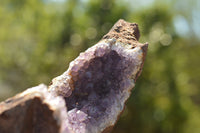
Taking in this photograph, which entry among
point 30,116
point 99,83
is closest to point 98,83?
point 99,83

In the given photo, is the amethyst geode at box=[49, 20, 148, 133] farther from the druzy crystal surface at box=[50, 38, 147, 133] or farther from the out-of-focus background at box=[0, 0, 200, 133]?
the out-of-focus background at box=[0, 0, 200, 133]

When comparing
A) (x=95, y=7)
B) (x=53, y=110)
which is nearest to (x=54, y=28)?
(x=95, y=7)

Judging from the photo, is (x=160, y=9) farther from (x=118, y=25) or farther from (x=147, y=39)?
(x=118, y=25)

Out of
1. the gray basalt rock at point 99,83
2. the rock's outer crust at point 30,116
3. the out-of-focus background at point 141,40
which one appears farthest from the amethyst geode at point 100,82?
the out-of-focus background at point 141,40

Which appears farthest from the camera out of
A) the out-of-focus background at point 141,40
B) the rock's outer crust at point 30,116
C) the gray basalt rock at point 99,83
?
the out-of-focus background at point 141,40

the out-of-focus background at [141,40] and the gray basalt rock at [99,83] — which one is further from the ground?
the out-of-focus background at [141,40]

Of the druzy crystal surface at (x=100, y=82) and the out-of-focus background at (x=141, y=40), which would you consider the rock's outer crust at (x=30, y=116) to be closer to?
the druzy crystal surface at (x=100, y=82)

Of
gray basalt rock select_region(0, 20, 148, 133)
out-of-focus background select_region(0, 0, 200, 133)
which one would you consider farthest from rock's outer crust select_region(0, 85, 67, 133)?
out-of-focus background select_region(0, 0, 200, 133)
